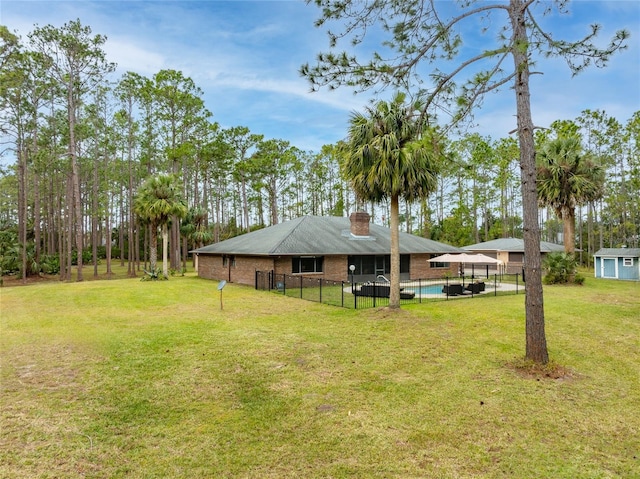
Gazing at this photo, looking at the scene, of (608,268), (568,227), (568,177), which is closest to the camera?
(568,177)

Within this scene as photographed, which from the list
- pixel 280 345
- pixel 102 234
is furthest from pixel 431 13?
pixel 102 234

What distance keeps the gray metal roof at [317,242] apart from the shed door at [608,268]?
35.6ft

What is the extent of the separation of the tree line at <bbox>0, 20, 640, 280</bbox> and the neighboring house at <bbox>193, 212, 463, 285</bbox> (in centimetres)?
531

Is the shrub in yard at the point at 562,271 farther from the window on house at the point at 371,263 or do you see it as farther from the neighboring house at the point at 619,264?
the window on house at the point at 371,263

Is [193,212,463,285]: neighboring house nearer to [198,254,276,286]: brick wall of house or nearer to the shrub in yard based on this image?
[198,254,276,286]: brick wall of house

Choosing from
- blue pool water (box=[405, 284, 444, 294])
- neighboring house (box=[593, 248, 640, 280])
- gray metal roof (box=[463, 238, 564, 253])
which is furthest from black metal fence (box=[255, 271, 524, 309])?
neighboring house (box=[593, 248, 640, 280])

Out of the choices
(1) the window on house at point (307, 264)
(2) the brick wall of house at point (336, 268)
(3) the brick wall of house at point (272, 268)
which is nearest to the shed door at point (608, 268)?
(3) the brick wall of house at point (272, 268)

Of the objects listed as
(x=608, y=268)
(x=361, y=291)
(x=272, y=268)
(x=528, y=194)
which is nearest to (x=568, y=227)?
(x=608, y=268)

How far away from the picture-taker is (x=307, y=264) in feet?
74.4

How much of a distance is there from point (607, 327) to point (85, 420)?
13330mm

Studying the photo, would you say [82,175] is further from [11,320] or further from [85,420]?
[85,420]

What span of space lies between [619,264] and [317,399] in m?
30.3

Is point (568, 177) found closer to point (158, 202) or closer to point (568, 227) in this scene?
point (568, 227)

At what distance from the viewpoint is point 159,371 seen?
718 centimetres
